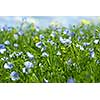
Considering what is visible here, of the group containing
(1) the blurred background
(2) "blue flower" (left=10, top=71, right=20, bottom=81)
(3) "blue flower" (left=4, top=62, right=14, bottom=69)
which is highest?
(1) the blurred background

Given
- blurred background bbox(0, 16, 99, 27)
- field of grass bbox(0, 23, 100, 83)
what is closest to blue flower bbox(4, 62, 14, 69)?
field of grass bbox(0, 23, 100, 83)

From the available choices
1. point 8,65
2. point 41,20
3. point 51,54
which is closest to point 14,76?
point 8,65

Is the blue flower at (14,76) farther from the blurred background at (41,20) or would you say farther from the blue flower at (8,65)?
the blurred background at (41,20)

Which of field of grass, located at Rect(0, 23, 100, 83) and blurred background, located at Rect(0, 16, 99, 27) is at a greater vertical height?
blurred background, located at Rect(0, 16, 99, 27)

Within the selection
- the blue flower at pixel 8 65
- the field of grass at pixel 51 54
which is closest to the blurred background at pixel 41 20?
the field of grass at pixel 51 54

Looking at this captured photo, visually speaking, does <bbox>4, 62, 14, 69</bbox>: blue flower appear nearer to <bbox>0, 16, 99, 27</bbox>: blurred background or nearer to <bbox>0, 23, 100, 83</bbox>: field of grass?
<bbox>0, 23, 100, 83</bbox>: field of grass

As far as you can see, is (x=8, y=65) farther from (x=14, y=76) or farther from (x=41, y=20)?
(x=41, y=20)

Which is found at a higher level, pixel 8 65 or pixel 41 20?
pixel 41 20
